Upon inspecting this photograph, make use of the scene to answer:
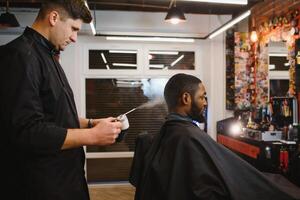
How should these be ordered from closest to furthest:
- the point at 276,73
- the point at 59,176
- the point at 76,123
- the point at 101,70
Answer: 1. the point at 59,176
2. the point at 76,123
3. the point at 276,73
4. the point at 101,70

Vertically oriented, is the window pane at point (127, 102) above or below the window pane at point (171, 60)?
below

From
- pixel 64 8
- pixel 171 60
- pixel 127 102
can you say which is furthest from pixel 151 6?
pixel 64 8

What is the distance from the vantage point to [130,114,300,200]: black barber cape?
4.78 ft

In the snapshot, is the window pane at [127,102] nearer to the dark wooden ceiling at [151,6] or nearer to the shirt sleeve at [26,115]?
the dark wooden ceiling at [151,6]

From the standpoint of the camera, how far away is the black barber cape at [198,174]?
146cm

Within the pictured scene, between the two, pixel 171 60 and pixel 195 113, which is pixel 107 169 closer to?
pixel 171 60

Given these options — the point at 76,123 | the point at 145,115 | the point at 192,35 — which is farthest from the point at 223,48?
the point at 76,123

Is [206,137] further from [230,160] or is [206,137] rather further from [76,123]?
[76,123]

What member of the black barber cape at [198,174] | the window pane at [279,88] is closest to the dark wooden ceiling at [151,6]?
the window pane at [279,88]

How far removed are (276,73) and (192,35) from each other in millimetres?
1734

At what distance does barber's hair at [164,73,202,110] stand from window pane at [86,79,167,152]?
141 inches

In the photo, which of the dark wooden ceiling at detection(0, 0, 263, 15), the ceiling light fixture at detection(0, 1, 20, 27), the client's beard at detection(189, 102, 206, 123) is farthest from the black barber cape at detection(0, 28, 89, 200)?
the dark wooden ceiling at detection(0, 0, 263, 15)

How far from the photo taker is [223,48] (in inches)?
216

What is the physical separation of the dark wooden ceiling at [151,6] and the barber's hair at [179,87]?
10.6ft
